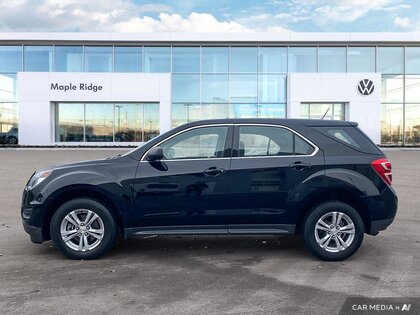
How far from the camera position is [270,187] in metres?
5.43

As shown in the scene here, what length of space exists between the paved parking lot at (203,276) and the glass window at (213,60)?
79.7 feet

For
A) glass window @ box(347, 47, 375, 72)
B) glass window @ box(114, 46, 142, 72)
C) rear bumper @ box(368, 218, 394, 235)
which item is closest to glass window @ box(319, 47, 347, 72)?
glass window @ box(347, 47, 375, 72)

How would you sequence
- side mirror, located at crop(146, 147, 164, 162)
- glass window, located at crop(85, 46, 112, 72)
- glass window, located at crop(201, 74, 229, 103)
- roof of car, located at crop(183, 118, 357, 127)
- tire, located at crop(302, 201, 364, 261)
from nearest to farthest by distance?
side mirror, located at crop(146, 147, 164, 162) < tire, located at crop(302, 201, 364, 261) < roof of car, located at crop(183, 118, 357, 127) < glass window, located at crop(201, 74, 229, 103) < glass window, located at crop(85, 46, 112, 72)

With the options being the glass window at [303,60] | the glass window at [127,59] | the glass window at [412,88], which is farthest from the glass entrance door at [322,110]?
the glass window at [127,59]

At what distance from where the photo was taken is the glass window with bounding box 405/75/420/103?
3058cm

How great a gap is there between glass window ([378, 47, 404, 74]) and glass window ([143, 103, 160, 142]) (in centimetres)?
1497

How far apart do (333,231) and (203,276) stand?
1682 millimetres

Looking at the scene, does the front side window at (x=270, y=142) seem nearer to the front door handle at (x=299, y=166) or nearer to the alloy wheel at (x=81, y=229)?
the front door handle at (x=299, y=166)

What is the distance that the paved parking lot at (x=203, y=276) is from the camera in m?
4.15

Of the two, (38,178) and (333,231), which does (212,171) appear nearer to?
(333,231)

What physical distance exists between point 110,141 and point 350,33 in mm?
17070

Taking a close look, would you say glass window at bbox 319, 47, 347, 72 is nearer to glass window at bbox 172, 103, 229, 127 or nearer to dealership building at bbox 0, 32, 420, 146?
dealership building at bbox 0, 32, 420, 146

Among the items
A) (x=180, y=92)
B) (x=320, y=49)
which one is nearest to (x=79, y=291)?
(x=180, y=92)

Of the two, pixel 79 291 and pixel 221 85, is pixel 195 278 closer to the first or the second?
pixel 79 291
